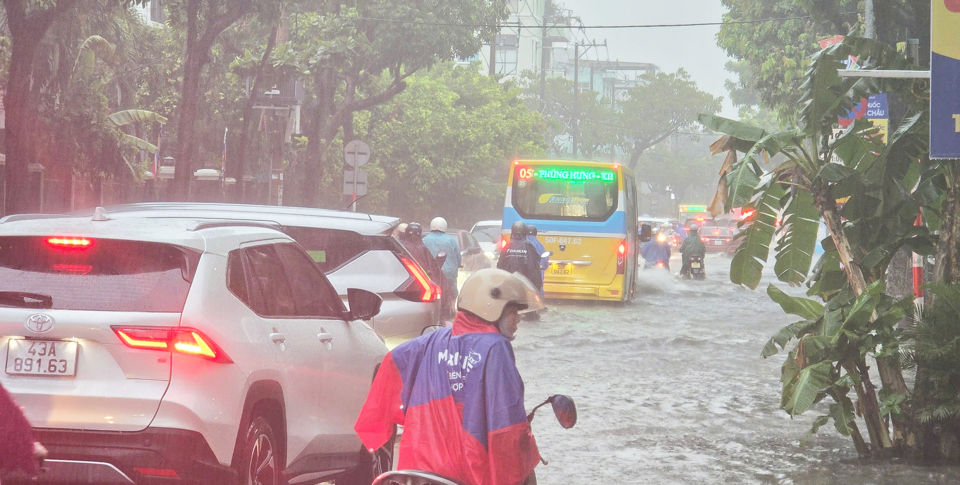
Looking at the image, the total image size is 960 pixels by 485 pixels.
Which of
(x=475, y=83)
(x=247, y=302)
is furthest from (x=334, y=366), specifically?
(x=475, y=83)

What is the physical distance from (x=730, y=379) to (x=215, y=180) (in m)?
25.4


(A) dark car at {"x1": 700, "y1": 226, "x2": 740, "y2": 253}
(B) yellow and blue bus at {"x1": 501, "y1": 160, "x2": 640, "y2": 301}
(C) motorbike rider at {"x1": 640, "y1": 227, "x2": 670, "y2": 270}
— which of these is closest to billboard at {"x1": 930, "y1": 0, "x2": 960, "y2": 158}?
(B) yellow and blue bus at {"x1": 501, "y1": 160, "x2": 640, "y2": 301}

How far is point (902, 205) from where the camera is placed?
886 cm

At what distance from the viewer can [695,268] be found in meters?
33.6

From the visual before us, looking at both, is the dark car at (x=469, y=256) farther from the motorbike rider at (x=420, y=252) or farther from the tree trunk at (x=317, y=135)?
the motorbike rider at (x=420, y=252)

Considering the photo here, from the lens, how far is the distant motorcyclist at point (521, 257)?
18406mm

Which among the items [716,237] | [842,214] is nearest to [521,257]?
[842,214]

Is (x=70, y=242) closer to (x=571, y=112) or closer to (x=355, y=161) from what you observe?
(x=355, y=161)

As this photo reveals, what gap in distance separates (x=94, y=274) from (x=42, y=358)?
0.41 m

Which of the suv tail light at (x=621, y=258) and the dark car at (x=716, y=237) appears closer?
the suv tail light at (x=621, y=258)

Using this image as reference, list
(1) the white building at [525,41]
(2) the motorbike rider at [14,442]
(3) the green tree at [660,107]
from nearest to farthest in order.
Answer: (2) the motorbike rider at [14,442], (3) the green tree at [660,107], (1) the white building at [525,41]

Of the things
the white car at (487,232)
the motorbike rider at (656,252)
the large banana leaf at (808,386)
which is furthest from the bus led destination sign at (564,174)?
the large banana leaf at (808,386)

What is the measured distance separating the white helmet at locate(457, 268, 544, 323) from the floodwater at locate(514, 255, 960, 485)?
4277 mm

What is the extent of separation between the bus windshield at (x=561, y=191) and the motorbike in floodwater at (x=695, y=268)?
998 centimetres
